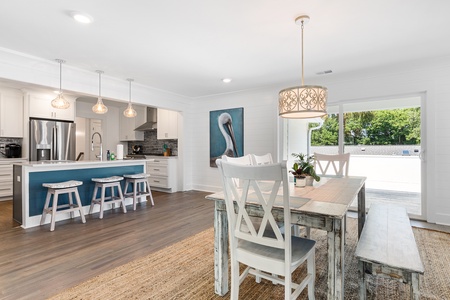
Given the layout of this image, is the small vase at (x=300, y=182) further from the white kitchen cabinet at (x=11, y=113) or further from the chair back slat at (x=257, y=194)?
the white kitchen cabinet at (x=11, y=113)

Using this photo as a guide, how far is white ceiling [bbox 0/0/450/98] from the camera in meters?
2.16

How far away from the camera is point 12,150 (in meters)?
5.27

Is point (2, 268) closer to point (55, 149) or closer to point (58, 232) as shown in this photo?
point (58, 232)

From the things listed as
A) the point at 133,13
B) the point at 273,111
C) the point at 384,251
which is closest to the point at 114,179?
the point at 133,13

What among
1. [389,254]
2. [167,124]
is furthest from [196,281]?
[167,124]

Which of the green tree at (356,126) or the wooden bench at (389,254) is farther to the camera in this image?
the green tree at (356,126)

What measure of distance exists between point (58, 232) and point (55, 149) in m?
3.21

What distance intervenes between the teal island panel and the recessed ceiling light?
→ 91.9 inches

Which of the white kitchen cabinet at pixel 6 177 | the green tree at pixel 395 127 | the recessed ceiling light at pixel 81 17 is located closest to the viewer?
the recessed ceiling light at pixel 81 17

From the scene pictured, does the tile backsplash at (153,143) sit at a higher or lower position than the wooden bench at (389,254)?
higher

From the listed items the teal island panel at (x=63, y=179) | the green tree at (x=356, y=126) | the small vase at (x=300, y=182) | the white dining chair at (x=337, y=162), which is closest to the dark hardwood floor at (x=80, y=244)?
the teal island panel at (x=63, y=179)

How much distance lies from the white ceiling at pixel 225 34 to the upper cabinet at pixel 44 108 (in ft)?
7.97

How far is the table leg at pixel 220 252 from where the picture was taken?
1807mm

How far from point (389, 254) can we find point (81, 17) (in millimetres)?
3288
